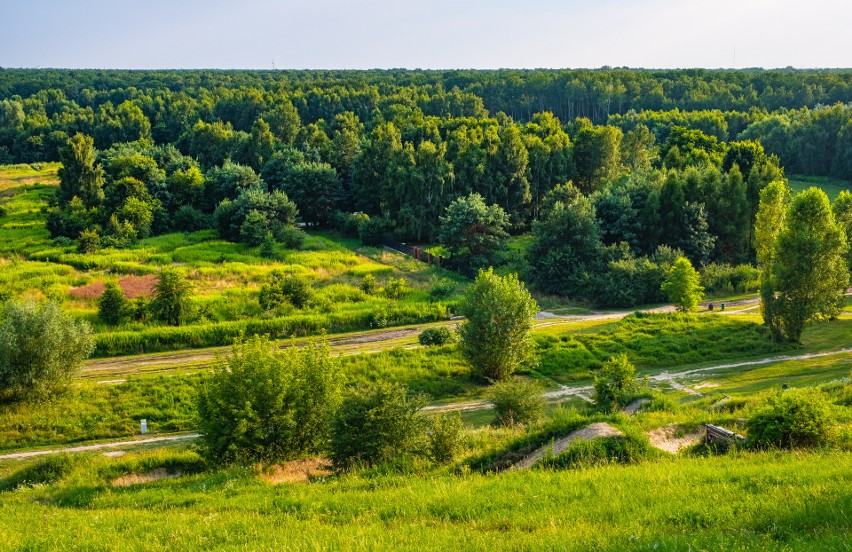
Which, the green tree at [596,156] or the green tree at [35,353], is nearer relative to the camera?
the green tree at [35,353]

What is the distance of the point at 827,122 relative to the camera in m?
101

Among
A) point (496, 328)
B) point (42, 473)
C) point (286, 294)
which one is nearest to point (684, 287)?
point (496, 328)

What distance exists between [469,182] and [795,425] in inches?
2407

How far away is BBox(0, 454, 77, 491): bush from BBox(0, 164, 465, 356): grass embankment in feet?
61.7

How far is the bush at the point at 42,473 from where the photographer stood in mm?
23922

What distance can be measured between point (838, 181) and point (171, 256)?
8874 cm

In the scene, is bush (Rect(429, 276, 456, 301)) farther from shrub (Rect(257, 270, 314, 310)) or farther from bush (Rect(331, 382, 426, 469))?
bush (Rect(331, 382, 426, 469))

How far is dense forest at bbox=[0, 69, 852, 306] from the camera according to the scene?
A: 62.2m

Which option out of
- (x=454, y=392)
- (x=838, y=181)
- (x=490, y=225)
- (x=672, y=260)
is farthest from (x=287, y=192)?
(x=838, y=181)

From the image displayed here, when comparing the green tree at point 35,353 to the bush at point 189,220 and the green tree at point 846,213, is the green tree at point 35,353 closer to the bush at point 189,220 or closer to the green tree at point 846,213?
the bush at point 189,220

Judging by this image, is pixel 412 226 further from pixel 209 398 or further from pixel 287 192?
pixel 209 398

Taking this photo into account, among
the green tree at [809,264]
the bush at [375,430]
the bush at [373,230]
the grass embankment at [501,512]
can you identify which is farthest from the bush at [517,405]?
the bush at [373,230]

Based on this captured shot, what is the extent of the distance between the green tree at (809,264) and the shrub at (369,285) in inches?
1135

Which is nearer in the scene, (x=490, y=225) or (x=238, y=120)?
(x=490, y=225)
